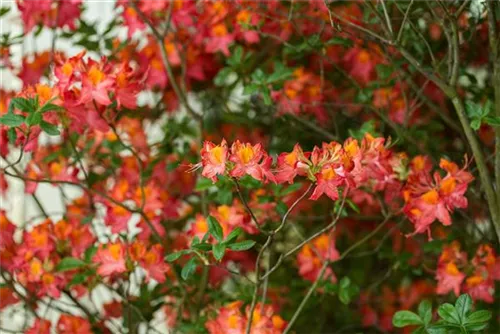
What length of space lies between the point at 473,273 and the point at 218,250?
1.79 feet

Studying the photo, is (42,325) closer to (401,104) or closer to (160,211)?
(160,211)

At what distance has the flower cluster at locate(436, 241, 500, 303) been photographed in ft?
4.83

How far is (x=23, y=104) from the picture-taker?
4.25 ft

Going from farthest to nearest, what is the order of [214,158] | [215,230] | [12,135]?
1. [12,135]
2. [215,230]
3. [214,158]

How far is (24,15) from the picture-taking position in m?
1.68

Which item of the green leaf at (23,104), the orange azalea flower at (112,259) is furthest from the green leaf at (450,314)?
the green leaf at (23,104)

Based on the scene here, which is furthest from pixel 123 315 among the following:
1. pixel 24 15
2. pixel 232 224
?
pixel 24 15

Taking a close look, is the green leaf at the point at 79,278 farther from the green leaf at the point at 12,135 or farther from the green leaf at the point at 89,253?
the green leaf at the point at 12,135

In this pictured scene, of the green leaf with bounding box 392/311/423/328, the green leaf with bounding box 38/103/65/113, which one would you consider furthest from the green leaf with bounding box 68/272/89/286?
the green leaf with bounding box 392/311/423/328

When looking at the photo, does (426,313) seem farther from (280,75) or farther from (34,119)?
(34,119)

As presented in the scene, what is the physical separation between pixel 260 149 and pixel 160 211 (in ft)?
1.92

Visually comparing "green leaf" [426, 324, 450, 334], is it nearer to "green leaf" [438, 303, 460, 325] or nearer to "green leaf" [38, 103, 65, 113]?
"green leaf" [438, 303, 460, 325]

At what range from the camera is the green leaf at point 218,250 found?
117 cm

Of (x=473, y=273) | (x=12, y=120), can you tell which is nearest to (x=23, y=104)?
(x=12, y=120)
